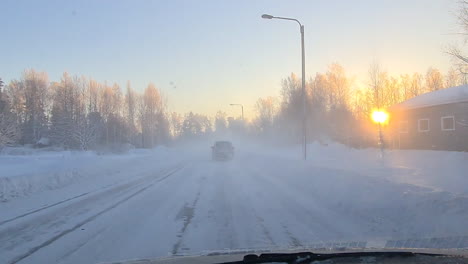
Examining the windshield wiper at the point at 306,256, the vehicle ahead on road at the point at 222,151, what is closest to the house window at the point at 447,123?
the vehicle ahead on road at the point at 222,151

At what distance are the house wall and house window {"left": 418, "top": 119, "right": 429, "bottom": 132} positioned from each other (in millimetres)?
229

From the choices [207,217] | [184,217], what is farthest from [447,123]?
[184,217]

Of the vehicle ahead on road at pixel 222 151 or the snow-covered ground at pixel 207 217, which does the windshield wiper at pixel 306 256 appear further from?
the vehicle ahead on road at pixel 222 151

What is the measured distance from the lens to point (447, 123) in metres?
28.6

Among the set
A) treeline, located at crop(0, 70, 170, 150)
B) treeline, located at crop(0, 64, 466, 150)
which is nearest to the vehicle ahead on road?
treeline, located at crop(0, 64, 466, 150)

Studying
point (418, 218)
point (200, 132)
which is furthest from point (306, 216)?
point (200, 132)

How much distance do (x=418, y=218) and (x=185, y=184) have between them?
31.9ft

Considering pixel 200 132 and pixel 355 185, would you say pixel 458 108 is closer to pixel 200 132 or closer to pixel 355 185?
pixel 355 185

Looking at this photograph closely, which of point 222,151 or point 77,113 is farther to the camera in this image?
point 77,113

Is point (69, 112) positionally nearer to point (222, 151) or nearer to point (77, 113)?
point (77, 113)

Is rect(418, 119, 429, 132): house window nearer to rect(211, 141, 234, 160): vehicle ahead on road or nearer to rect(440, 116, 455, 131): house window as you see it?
rect(440, 116, 455, 131): house window

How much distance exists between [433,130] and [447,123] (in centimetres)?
130

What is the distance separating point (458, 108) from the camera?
27234 millimetres

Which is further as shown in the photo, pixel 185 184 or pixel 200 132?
pixel 200 132
